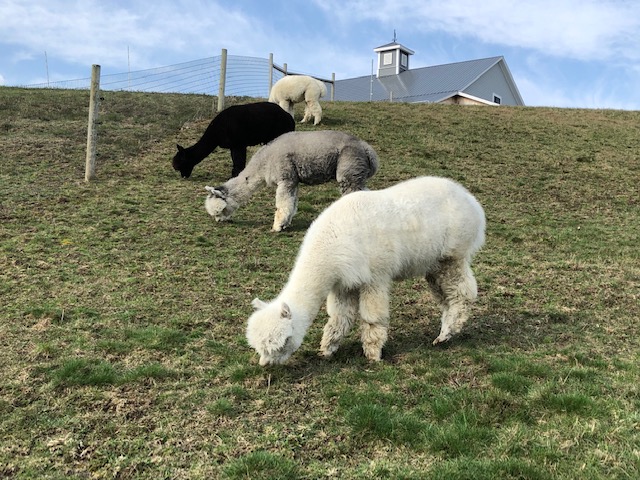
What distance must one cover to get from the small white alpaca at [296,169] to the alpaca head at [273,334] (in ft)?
16.3

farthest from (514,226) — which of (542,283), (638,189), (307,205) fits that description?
(638,189)

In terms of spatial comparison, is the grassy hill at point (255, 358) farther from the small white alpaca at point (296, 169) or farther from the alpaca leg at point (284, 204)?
the small white alpaca at point (296, 169)

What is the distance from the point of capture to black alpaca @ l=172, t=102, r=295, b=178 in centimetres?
1189

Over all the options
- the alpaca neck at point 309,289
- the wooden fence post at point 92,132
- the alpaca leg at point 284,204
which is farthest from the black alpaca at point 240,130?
the alpaca neck at point 309,289

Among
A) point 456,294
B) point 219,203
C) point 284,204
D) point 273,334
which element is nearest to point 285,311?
point 273,334

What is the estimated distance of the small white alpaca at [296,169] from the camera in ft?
29.9

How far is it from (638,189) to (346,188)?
8.40 m

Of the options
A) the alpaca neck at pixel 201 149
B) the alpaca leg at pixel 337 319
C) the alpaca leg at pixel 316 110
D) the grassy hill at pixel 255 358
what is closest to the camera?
the grassy hill at pixel 255 358

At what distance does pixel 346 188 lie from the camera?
30.0 ft

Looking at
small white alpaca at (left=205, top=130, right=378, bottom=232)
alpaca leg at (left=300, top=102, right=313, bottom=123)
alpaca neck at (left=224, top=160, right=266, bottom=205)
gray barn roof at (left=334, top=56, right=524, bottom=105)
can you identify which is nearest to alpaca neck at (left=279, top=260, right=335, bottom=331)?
small white alpaca at (left=205, top=130, right=378, bottom=232)

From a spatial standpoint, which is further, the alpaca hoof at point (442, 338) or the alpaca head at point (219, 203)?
the alpaca head at point (219, 203)

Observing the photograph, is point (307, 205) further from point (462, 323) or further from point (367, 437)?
point (367, 437)

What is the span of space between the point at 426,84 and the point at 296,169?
2827cm

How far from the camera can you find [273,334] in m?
4.32
